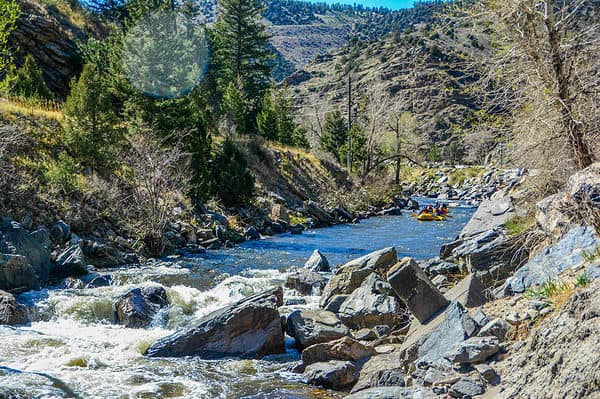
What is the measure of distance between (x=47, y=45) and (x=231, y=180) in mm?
18363

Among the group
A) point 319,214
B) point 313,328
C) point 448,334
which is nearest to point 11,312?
point 313,328

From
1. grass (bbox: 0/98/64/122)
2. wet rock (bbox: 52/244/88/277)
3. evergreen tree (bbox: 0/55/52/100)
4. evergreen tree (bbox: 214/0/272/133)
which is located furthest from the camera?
evergreen tree (bbox: 214/0/272/133)

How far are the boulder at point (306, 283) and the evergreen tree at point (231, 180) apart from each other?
1399 cm

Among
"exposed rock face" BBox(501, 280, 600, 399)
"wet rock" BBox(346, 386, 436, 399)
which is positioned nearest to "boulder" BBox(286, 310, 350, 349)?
"wet rock" BBox(346, 386, 436, 399)

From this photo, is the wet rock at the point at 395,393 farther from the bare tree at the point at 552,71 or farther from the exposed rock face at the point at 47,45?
the exposed rock face at the point at 47,45

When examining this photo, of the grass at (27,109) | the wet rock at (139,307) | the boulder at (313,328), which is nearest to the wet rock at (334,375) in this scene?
the boulder at (313,328)

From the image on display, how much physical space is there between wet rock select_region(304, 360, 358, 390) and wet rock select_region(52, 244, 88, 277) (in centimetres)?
893

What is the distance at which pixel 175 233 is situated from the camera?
19.9 meters

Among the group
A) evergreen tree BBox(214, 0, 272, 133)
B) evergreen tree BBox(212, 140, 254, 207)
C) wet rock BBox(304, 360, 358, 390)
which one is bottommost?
wet rock BBox(304, 360, 358, 390)

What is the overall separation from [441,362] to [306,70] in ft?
620

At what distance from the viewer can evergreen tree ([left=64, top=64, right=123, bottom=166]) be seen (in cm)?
2102

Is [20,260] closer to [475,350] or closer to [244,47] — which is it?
[475,350]

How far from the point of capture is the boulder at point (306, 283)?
12.2 meters

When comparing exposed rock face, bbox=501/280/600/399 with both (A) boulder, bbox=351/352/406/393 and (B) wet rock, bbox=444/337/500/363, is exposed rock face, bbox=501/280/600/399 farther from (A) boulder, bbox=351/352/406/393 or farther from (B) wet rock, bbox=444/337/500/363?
(A) boulder, bbox=351/352/406/393
